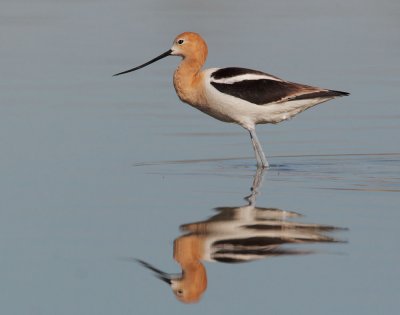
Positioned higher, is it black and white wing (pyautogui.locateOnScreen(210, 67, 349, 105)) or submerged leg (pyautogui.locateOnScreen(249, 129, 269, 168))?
black and white wing (pyautogui.locateOnScreen(210, 67, 349, 105))

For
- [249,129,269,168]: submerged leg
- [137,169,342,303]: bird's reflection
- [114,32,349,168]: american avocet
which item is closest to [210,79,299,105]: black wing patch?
[114,32,349,168]: american avocet

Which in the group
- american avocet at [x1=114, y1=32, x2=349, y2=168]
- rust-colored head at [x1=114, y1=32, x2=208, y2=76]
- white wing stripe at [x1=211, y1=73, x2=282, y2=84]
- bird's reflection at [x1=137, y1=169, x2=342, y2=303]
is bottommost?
bird's reflection at [x1=137, y1=169, x2=342, y2=303]

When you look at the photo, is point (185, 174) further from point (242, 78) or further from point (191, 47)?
point (191, 47)

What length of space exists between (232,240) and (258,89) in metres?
→ 3.41

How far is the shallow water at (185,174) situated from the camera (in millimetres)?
6203

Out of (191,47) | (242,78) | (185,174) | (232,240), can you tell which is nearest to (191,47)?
(191,47)

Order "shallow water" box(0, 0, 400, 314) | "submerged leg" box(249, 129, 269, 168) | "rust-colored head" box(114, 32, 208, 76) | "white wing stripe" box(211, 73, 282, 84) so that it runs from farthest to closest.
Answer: "rust-colored head" box(114, 32, 208, 76), "white wing stripe" box(211, 73, 282, 84), "submerged leg" box(249, 129, 269, 168), "shallow water" box(0, 0, 400, 314)

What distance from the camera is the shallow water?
6.20 meters

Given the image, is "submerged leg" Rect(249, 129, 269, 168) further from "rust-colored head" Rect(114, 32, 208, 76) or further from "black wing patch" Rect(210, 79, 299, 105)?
"rust-colored head" Rect(114, 32, 208, 76)

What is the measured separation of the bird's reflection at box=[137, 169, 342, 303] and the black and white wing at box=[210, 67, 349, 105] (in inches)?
95.5

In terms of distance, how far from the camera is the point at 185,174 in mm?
9125

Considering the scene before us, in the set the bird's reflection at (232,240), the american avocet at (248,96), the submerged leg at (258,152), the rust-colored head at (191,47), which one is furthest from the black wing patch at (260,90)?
the bird's reflection at (232,240)

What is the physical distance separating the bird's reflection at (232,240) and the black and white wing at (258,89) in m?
2.43

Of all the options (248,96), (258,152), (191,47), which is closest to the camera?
(258,152)
